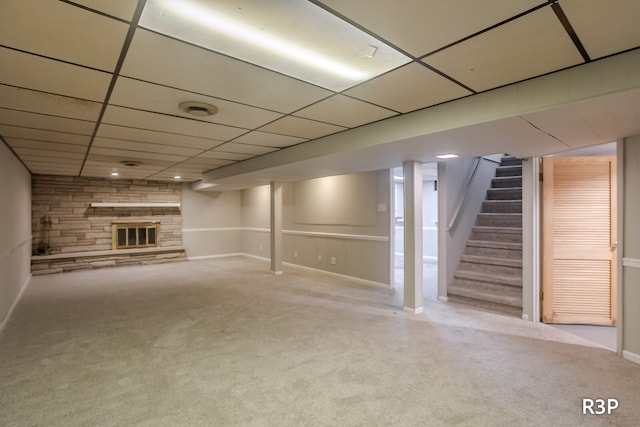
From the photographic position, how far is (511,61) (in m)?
1.80

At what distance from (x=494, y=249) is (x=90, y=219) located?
8039mm

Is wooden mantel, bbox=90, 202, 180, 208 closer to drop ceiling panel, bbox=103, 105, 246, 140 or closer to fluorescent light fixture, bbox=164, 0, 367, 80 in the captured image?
drop ceiling panel, bbox=103, 105, 246, 140

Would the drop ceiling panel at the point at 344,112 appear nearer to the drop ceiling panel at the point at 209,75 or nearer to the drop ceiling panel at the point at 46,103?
the drop ceiling panel at the point at 209,75

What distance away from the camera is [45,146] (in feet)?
12.8

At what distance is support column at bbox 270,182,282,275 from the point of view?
256 inches

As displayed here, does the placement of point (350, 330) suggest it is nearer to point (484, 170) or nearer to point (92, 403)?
point (92, 403)

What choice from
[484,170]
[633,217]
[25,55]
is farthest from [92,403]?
[484,170]

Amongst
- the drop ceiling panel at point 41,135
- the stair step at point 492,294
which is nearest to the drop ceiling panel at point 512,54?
the stair step at point 492,294

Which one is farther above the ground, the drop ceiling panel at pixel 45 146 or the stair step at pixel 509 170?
the drop ceiling panel at pixel 45 146

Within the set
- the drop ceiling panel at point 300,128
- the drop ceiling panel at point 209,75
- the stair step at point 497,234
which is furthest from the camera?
the stair step at point 497,234

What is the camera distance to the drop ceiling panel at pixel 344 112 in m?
2.45

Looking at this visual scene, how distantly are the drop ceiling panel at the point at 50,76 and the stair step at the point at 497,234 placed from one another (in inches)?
194

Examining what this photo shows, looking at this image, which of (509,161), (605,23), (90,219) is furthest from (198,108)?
(90,219)

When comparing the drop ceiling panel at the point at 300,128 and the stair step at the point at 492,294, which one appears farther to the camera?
the stair step at the point at 492,294
